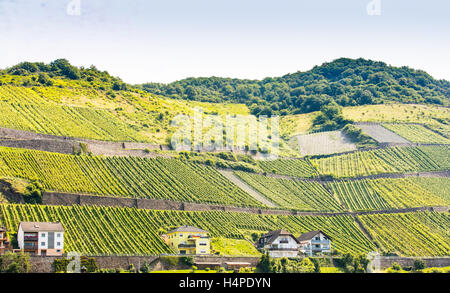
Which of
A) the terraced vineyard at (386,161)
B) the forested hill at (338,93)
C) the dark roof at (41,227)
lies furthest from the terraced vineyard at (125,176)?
the forested hill at (338,93)

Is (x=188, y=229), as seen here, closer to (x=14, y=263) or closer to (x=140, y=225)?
(x=140, y=225)

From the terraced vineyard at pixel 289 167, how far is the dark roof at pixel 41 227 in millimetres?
51062

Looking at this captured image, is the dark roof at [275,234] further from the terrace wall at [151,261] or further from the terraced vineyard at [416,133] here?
the terraced vineyard at [416,133]

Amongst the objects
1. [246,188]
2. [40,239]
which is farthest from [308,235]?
[40,239]

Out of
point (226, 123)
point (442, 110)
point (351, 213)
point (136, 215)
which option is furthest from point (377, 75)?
point (136, 215)

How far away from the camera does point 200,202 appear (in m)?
103

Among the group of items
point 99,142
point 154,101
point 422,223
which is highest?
point 154,101

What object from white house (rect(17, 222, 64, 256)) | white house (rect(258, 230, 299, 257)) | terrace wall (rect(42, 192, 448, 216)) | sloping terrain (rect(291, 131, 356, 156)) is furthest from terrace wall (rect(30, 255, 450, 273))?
sloping terrain (rect(291, 131, 356, 156))

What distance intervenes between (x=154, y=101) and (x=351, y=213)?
5350cm

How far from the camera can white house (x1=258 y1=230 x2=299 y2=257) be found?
312 ft
